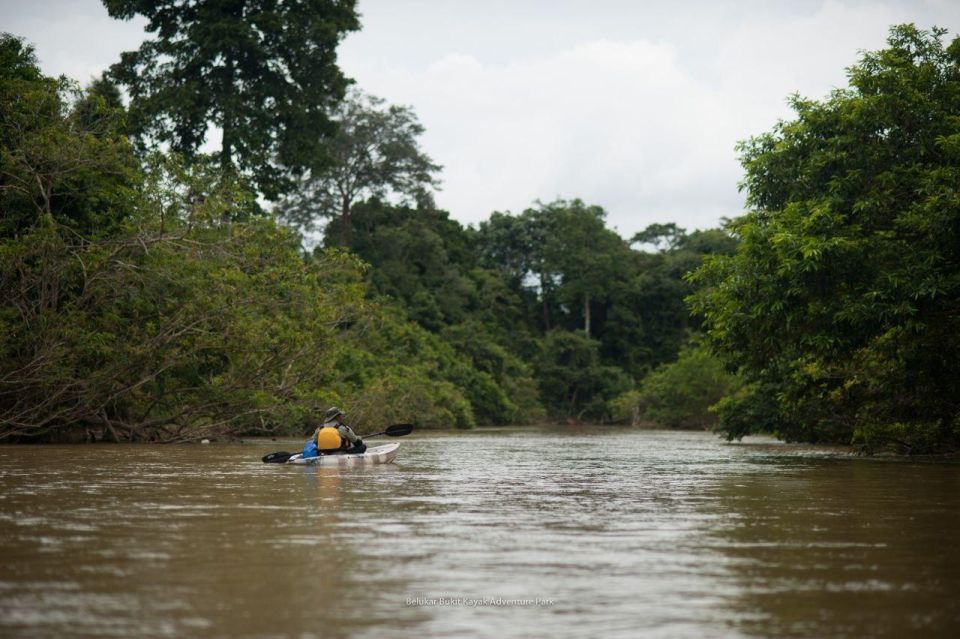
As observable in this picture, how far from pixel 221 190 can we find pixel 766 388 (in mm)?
15687

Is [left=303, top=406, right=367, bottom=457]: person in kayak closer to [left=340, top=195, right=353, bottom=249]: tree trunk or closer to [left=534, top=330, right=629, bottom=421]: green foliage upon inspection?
[left=340, top=195, right=353, bottom=249]: tree trunk

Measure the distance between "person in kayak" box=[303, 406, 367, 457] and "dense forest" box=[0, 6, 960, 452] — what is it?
7020 millimetres

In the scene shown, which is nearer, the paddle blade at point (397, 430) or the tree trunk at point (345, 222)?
the paddle blade at point (397, 430)

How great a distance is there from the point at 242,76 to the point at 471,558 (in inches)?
1648

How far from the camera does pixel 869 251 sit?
66.0 feet

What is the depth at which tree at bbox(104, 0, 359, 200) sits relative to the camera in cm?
4469

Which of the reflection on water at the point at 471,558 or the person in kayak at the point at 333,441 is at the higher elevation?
the person in kayak at the point at 333,441

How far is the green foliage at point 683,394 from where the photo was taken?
61281 millimetres

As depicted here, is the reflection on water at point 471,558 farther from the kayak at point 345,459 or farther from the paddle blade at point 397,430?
the paddle blade at point 397,430

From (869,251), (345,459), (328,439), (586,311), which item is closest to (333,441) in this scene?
(328,439)

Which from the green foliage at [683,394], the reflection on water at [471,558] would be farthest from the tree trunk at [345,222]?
the reflection on water at [471,558]

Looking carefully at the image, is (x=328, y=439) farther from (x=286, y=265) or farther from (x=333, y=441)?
(x=286, y=265)

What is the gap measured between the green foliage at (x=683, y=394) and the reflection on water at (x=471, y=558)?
152 ft

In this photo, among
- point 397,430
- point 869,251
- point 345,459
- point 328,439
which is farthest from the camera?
point 397,430
